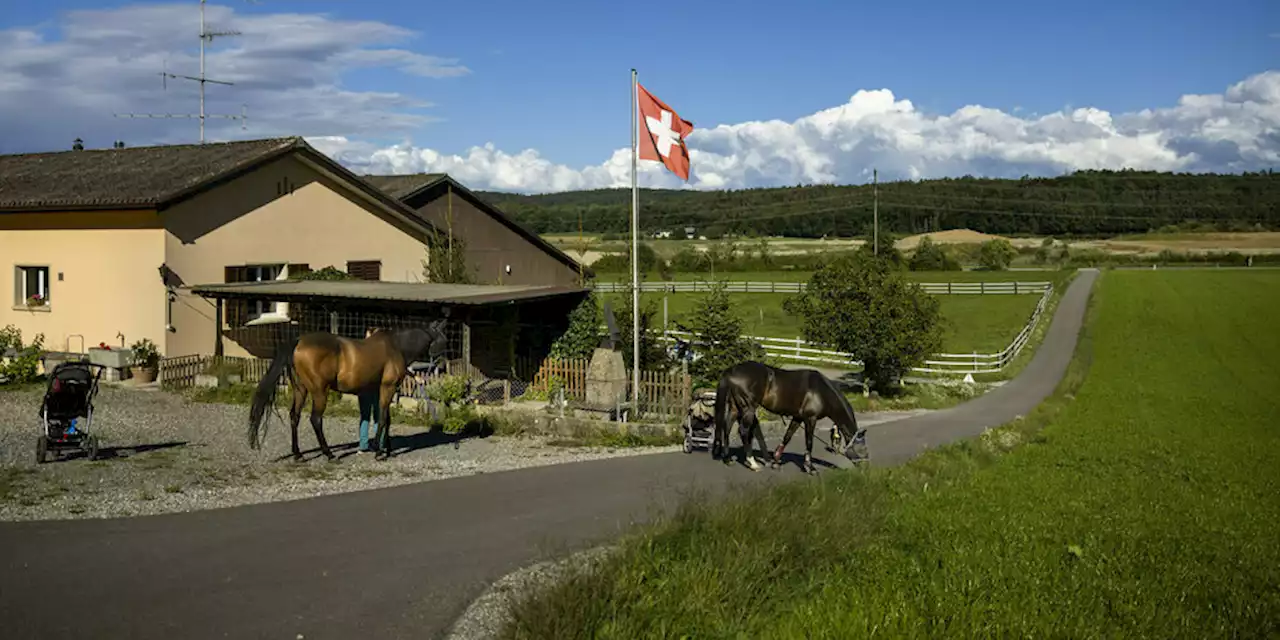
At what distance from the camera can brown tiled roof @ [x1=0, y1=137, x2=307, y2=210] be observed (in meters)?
23.6

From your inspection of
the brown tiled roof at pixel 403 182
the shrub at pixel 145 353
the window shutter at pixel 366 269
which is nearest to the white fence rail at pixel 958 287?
the brown tiled roof at pixel 403 182

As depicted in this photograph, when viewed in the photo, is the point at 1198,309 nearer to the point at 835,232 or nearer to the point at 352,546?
the point at 352,546

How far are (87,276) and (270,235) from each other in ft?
14.3

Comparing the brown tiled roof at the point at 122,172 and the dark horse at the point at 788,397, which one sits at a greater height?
the brown tiled roof at the point at 122,172

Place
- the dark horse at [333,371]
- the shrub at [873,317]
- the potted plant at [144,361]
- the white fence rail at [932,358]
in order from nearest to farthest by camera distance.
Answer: the dark horse at [333,371] < the potted plant at [144,361] < the shrub at [873,317] < the white fence rail at [932,358]

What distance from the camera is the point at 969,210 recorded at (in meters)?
176

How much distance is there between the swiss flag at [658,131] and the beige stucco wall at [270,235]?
11.9m

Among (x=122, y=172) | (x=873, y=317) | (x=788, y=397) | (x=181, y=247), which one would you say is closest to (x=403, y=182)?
(x=122, y=172)

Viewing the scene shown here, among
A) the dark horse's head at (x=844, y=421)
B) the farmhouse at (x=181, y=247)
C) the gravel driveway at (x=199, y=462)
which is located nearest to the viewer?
the gravel driveway at (x=199, y=462)

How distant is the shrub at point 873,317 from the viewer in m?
29.1

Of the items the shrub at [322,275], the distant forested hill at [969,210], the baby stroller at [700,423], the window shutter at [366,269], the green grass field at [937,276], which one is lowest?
the baby stroller at [700,423]

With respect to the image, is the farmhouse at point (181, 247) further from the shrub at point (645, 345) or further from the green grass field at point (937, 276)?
the green grass field at point (937, 276)

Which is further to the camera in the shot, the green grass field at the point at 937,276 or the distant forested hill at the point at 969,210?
the distant forested hill at the point at 969,210

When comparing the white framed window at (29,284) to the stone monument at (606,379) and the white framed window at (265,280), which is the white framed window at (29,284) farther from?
the stone monument at (606,379)
